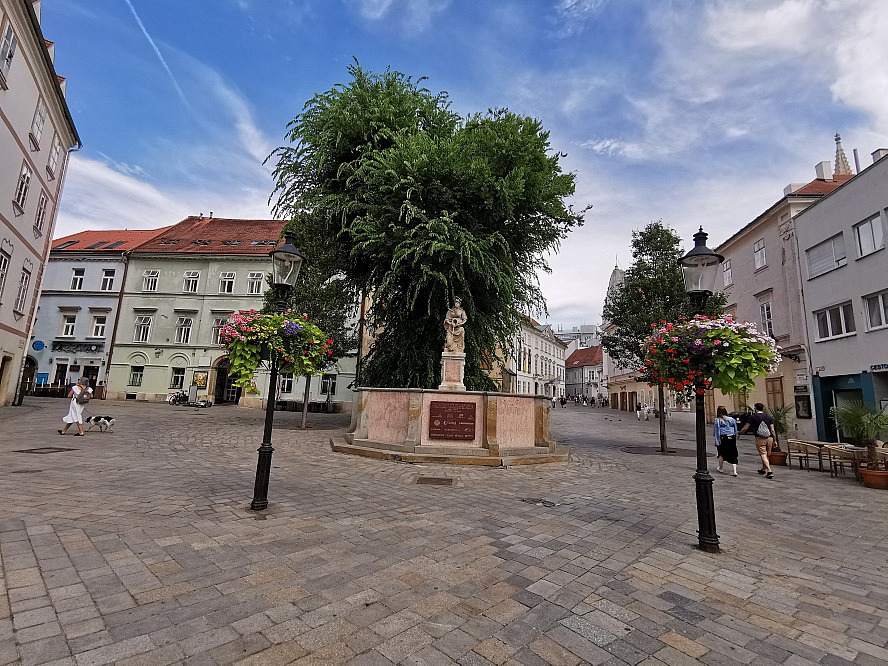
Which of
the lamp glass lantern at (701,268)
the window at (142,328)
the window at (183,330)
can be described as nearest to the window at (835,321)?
the lamp glass lantern at (701,268)

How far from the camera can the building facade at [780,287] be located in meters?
20.5

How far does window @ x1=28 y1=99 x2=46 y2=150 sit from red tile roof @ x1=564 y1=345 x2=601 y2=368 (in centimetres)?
8689

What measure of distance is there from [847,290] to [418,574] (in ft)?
71.9

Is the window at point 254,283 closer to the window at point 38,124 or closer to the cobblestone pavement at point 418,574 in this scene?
the window at point 38,124

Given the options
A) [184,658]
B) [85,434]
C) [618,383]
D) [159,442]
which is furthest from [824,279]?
[618,383]

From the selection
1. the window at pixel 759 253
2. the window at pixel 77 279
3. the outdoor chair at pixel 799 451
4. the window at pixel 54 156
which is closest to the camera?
the outdoor chair at pixel 799 451

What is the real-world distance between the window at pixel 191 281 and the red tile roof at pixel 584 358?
247 ft

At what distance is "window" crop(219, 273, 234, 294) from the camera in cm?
3566

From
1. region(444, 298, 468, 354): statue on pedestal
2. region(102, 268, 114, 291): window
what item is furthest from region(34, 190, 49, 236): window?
region(444, 298, 468, 354): statue on pedestal

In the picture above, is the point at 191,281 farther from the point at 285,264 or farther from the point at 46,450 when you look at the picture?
the point at 285,264

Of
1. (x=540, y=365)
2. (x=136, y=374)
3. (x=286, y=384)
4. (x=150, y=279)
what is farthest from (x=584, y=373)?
(x=136, y=374)

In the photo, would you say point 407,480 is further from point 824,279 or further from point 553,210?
point 824,279

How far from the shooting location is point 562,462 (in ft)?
38.7

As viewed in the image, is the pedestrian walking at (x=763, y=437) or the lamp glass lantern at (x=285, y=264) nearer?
the lamp glass lantern at (x=285, y=264)
